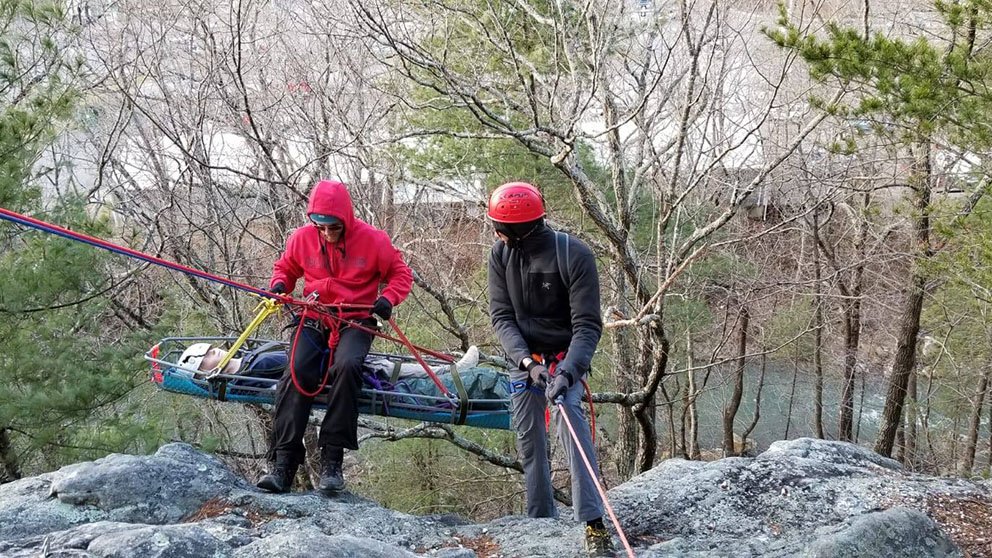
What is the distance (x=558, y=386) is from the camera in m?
3.91

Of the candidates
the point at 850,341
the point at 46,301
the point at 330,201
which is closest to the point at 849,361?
the point at 850,341

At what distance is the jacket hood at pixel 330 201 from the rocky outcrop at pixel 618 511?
1.75 m

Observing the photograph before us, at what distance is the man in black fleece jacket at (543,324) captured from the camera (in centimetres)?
395

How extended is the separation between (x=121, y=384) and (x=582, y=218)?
776cm

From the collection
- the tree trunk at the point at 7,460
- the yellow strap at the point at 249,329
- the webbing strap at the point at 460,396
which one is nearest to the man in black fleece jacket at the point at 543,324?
the webbing strap at the point at 460,396

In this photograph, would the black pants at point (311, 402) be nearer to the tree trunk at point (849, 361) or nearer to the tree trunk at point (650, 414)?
the tree trunk at point (650, 414)

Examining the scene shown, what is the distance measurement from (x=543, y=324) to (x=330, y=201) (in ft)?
5.04

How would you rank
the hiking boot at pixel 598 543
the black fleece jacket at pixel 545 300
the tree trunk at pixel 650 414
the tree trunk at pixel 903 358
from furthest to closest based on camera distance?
1. the tree trunk at pixel 903 358
2. the tree trunk at pixel 650 414
3. the black fleece jacket at pixel 545 300
4. the hiking boot at pixel 598 543

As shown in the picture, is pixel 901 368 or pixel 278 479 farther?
pixel 901 368

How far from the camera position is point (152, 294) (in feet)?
35.1

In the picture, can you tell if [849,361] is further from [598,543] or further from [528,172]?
[598,543]

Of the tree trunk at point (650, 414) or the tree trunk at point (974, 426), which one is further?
the tree trunk at point (974, 426)

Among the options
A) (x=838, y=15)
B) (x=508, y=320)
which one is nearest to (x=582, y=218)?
(x=838, y=15)

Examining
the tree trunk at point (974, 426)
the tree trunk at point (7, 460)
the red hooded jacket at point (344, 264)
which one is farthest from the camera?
the tree trunk at point (974, 426)
